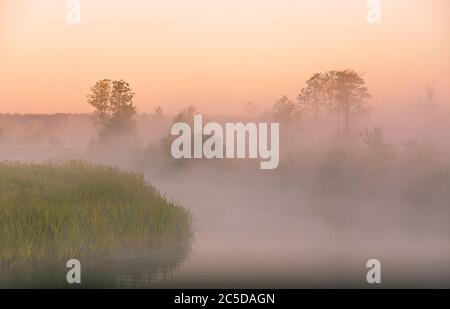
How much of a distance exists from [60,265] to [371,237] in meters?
11.9

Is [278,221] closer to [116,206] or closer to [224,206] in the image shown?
[224,206]

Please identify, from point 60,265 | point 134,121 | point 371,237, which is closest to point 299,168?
point 134,121

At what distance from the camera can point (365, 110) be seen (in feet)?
106

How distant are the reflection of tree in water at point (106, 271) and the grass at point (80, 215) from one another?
1.14ft

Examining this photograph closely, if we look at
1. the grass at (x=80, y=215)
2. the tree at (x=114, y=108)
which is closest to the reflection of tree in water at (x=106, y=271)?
the grass at (x=80, y=215)

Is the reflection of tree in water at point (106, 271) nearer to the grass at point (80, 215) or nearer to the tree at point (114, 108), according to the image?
the grass at point (80, 215)

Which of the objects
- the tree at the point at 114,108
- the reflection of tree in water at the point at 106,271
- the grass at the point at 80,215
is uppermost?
the tree at the point at 114,108

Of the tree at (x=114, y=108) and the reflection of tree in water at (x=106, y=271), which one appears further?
the tree at (x=114, y=108)

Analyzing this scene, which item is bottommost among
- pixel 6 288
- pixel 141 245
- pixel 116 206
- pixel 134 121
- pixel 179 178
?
pixel 6 288

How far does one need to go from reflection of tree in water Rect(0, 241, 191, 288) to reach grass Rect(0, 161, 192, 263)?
1.14 ft

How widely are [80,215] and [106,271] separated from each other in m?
2.41

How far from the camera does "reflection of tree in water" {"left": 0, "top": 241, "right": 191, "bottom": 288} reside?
51.1ft

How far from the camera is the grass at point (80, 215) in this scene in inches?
677

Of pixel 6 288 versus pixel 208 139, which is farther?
pixel 208 139
